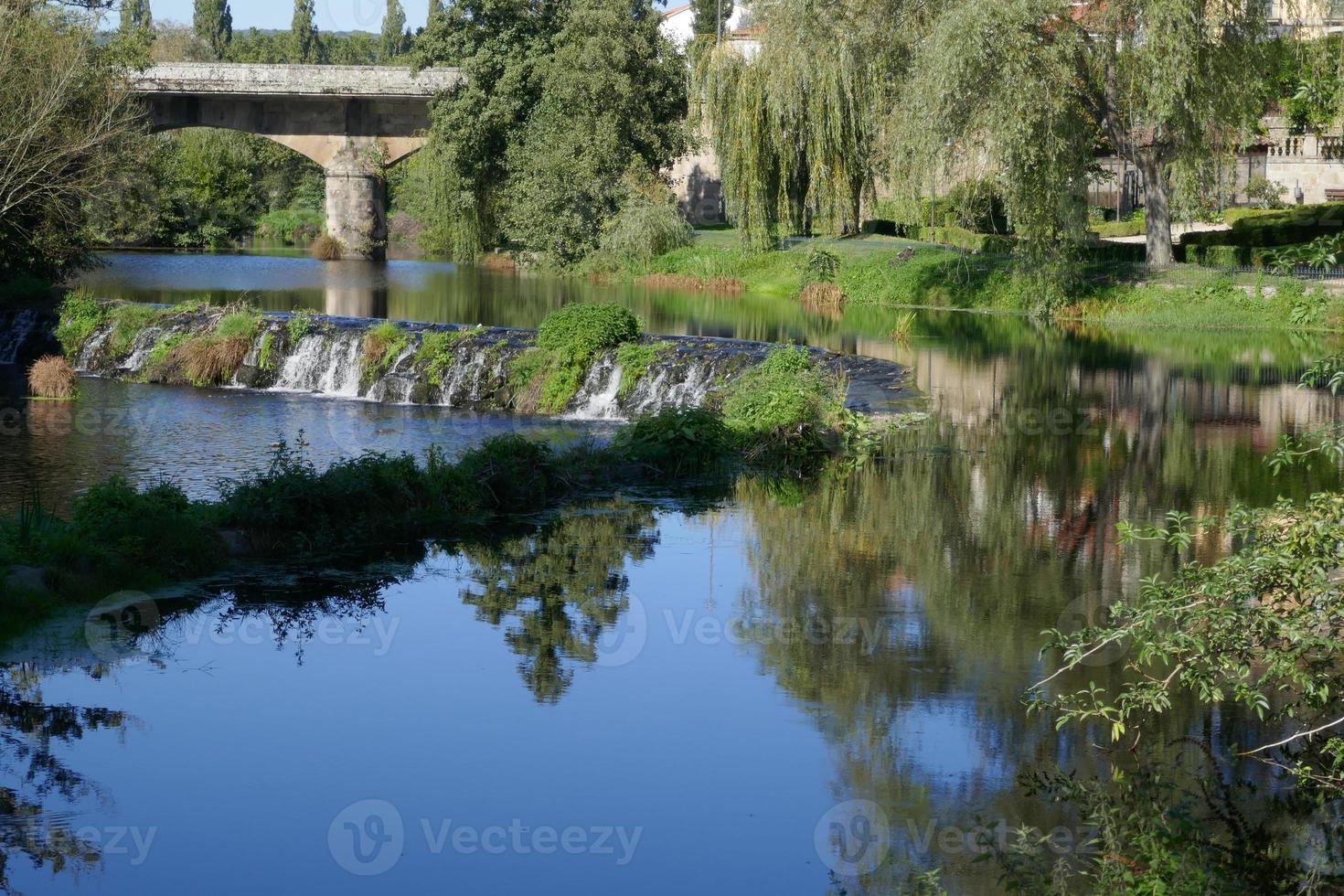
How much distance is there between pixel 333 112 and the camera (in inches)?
2188

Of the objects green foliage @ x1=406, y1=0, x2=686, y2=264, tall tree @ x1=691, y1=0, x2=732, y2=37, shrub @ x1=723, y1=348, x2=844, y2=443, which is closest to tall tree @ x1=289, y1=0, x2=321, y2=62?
tall tree @ x1=691, y1=0, x2=732, y2=37

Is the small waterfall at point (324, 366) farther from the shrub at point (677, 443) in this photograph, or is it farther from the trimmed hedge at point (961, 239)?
the trimmed hedge at point (961, 239)

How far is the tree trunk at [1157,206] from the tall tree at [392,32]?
227ft

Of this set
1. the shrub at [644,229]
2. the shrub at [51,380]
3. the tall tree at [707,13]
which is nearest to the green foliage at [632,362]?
the shrub at [51,380]

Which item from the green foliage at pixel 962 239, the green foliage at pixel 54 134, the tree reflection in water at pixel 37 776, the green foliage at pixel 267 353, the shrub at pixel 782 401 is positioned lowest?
the tree reflection in water at pixel 37 776

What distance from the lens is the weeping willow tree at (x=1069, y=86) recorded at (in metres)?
28.5

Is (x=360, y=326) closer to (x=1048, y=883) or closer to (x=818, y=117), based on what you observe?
(x=818, y=117)

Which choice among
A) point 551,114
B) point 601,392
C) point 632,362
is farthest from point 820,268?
point 601,392

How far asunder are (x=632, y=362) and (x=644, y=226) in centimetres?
2209

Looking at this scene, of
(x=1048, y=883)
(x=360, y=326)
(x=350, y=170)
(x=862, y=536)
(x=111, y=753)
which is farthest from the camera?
(x=350, y=170)

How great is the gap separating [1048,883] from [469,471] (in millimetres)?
9011

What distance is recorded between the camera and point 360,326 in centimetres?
2561

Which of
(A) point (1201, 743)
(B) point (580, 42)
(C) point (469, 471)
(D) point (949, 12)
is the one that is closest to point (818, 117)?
(D) point (949, 12)

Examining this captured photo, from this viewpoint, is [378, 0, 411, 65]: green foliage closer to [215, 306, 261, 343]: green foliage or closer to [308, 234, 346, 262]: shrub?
[308, 234, 346, 262]: shrub
